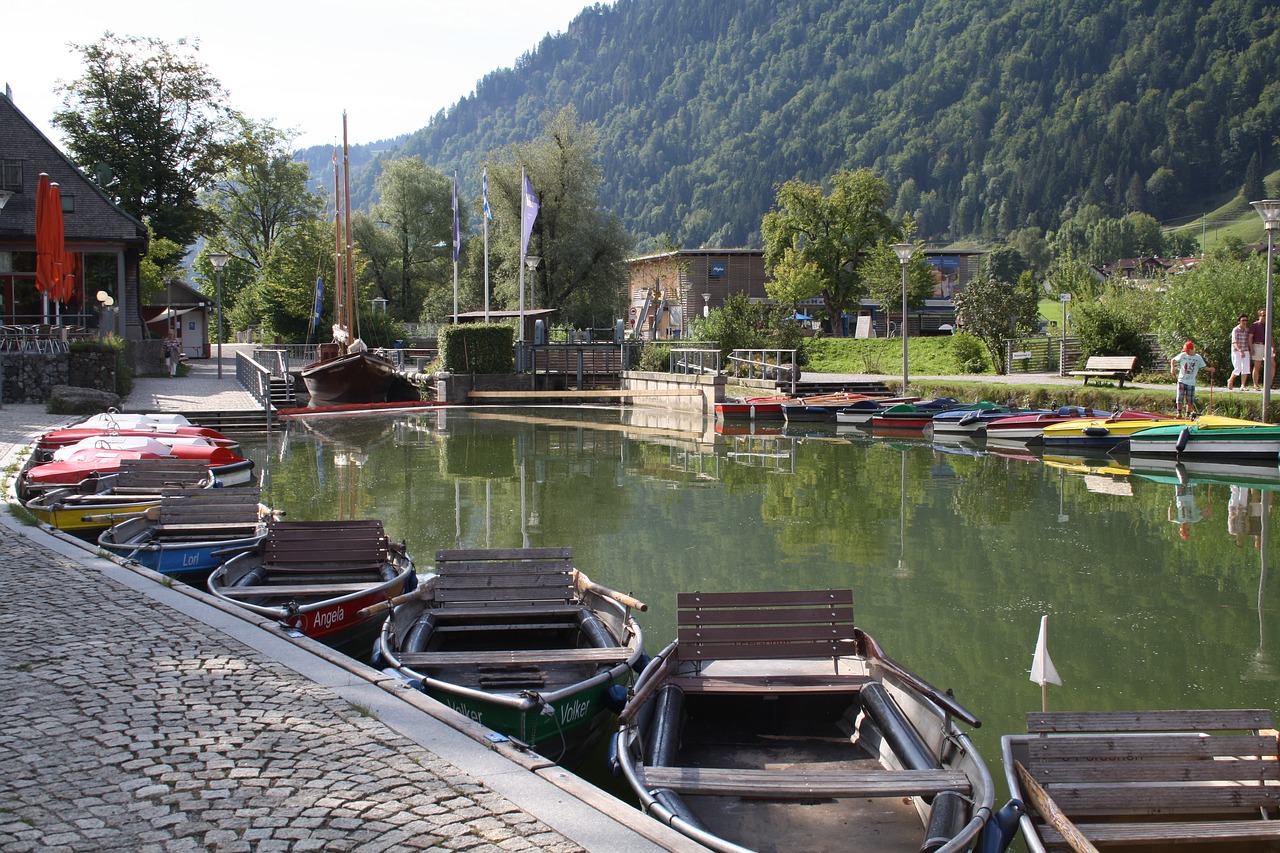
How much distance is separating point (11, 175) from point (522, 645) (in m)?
35.6

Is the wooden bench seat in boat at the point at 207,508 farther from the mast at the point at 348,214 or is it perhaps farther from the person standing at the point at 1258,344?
the mast at the point at 348,214

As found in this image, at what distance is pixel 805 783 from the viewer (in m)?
5.17

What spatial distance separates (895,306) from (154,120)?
3922 cm

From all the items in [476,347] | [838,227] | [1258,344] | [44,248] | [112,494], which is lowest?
[112,494]

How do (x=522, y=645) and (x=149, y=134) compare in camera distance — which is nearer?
(x=522, y=645)

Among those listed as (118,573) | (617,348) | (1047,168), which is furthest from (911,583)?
(1047,168)

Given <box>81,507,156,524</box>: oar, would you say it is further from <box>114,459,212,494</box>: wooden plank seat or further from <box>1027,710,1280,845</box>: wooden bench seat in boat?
<box>1027,710,1280,845</box>: wooden bench seat in boat

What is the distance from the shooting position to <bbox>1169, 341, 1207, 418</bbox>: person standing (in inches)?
998

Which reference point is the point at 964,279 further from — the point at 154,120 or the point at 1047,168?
the point at 1047,168

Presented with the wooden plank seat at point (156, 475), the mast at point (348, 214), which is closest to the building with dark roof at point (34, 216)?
the mast at point (348, 214)

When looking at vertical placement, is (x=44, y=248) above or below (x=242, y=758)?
above

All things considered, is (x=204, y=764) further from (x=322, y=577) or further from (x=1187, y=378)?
(x=1187, y=378)

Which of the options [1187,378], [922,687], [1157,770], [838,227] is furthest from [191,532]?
[838,227]

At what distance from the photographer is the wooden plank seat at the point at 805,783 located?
201 inches
